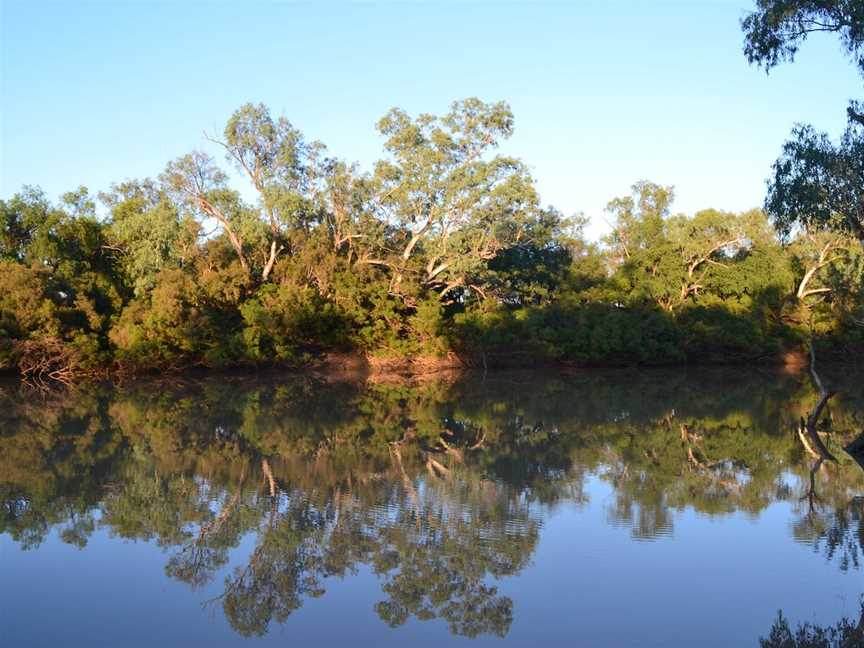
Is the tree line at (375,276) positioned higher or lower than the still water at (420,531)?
higher

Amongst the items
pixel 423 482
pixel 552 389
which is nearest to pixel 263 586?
pixel 423 482

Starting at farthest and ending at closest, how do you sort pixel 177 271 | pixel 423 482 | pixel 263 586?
pixel 177 271 → pixel 423 482 → pixel 263 586

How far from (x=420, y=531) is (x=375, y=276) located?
2017cm

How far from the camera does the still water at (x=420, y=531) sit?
5566 mm

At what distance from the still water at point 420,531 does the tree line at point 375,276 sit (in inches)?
331

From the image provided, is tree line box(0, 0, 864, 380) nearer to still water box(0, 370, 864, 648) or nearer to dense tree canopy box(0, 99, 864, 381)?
dense tree canopy box(0, 99, 864, 381)

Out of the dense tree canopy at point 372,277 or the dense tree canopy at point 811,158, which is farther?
the dense tree canopy at point 372,277

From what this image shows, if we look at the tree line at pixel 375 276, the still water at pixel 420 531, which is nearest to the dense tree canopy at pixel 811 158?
the still water at pixel 420 531

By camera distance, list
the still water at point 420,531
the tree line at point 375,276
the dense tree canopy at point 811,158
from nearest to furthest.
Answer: the still water at point 420,531 < the dense tree canopy at point 811,158 < the tree line at point 375,276

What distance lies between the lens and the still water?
219 inches

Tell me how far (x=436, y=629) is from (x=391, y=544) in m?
1.82

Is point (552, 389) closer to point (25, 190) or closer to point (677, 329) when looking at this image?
point (677, 329)

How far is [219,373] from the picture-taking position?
25641mm

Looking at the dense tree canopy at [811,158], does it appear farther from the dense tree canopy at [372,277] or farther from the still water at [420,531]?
the dense tree canopy at [372,277]
